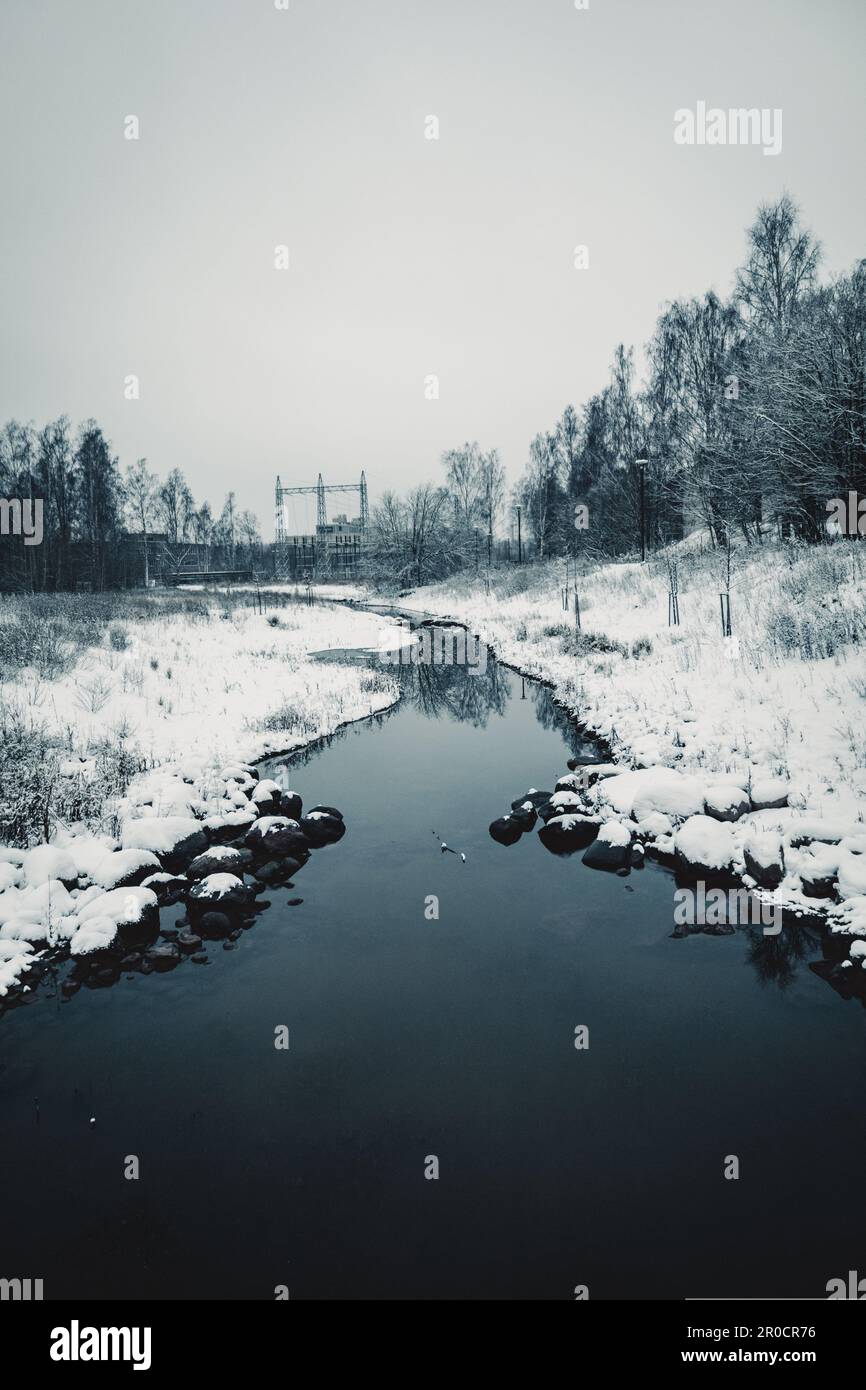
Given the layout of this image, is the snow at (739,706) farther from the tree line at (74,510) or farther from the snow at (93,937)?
the tree line at (74,510)


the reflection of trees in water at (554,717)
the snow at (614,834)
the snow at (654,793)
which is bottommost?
the snow at (614,834)

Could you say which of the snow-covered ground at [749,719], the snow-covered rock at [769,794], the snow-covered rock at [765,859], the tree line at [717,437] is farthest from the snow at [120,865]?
the tree line at [717,437]

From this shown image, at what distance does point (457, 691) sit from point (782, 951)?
503 inches

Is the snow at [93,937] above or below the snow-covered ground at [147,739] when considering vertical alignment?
below

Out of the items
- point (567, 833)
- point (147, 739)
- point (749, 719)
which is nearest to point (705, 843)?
point (567, 833)

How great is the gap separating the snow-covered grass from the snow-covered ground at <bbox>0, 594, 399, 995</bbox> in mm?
48

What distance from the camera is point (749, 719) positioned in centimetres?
1042

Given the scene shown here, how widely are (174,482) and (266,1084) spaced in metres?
74.9

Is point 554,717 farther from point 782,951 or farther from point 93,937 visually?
point 93,937

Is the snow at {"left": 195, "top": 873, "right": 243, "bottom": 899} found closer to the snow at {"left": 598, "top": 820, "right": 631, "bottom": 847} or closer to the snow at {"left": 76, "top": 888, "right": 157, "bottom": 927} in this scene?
the snow at {"left": 76, "top": 888, "right": 157, "bottom": 927}

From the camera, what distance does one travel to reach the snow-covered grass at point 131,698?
9352 mm

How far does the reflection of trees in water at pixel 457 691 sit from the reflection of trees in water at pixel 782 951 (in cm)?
874

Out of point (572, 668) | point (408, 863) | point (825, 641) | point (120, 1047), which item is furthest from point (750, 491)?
point (120, 1047)
